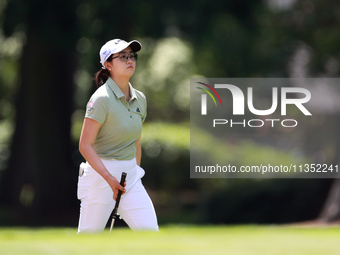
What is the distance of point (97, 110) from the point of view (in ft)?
13.6

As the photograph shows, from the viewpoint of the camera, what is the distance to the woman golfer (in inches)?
167

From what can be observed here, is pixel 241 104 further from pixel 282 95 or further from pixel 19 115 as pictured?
pixel 19 115

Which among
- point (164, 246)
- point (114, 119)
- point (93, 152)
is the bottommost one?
point (164, 246)

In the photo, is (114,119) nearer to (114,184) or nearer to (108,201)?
(114,184)

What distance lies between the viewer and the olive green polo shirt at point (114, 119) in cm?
416

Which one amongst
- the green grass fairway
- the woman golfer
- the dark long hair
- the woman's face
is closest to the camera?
the green grass fairway

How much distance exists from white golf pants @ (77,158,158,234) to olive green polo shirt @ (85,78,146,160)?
98mm

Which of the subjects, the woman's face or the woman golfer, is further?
the woman's face

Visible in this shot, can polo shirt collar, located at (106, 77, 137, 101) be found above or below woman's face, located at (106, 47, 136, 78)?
below

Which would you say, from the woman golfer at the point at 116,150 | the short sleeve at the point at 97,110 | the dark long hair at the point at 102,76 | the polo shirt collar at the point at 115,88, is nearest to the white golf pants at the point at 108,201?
the woman golfer at the point at 116,150

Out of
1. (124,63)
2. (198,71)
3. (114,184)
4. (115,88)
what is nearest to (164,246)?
(114,184)

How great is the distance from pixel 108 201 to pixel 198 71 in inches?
444

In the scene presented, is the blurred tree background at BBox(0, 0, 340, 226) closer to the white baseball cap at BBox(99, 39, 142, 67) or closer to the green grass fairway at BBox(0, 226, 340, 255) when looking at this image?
the white baseball cap at BBox(99, 39, 142, 67)

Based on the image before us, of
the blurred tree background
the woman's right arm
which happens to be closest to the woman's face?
the woman's right arm
